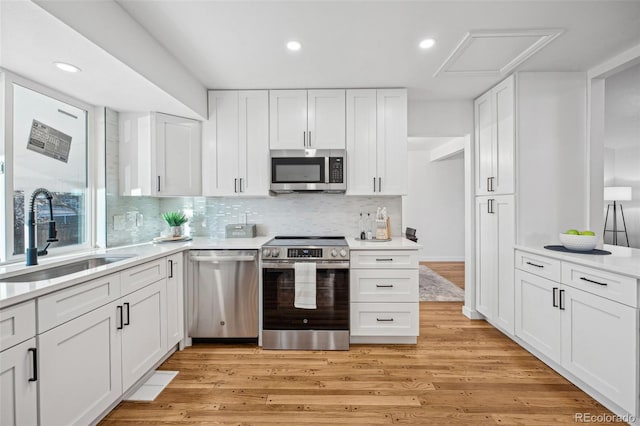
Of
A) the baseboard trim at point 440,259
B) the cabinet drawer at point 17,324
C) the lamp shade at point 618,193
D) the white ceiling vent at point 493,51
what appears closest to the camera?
the cabinet drawer at point 17,324

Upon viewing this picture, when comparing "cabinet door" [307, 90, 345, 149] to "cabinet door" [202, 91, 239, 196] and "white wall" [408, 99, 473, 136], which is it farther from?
"white wall" [408, 99, 473, 136]

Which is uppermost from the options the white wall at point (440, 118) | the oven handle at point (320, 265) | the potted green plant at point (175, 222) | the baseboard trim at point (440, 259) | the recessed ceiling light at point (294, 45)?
the recessed ceiling light at point (294, 45)

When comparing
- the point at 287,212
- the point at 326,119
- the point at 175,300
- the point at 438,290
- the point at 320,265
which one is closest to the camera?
the point at 175,300

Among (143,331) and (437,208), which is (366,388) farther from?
(437,208)

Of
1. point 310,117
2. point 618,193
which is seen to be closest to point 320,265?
point 310,117

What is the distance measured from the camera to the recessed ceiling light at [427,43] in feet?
7.38

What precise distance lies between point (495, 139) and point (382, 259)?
1.70 meters

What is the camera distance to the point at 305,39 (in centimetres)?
221

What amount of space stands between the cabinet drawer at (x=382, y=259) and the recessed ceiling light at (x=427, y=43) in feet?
5.61

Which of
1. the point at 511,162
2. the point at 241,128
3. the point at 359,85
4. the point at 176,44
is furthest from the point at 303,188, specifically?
the point at 511,162

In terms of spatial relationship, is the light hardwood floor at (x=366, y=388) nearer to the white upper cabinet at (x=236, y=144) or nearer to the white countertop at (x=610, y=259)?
the white countertop at (x=610, y=259)

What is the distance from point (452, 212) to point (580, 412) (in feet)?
17.7

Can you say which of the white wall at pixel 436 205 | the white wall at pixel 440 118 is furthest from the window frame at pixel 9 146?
the white wall at pixel 436 205

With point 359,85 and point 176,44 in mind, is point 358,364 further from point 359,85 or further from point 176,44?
point 176,44
